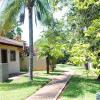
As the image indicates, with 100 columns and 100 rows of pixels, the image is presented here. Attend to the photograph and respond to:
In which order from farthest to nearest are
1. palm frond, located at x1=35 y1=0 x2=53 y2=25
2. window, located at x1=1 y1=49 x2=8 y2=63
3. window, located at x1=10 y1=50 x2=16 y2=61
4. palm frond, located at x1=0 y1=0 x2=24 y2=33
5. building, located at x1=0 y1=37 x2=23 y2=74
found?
1. window, located at x1=10 y1=50 x2=16 y2=61
2. window, located at x1=1 y1=49 x2=8 y2=63
3. building, located at x1=0 y1=37 x2=23 y2=74
4. palm frond, located at x1=35 y1=0 x2=53 y2=25
5. palm frond, located at x1=0 y1=0 x2=24 y2=33

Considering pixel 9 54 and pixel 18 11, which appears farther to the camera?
pixel 9 54

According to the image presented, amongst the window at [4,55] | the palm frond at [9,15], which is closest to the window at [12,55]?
the window at [4,55]

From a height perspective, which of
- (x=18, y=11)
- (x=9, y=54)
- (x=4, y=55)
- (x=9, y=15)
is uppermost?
(x=18, y=11)

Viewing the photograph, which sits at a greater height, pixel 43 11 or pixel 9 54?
pixel 43 11

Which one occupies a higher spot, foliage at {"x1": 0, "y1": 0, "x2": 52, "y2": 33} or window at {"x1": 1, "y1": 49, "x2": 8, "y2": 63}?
foliage at {"x1": 0, "y1": 0, "x2": 52, "y2": 33}

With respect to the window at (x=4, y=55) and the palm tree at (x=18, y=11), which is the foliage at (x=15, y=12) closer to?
the palm tree at (x=18, y=11)

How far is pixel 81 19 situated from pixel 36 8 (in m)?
11.1

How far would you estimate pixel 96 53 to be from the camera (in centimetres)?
926

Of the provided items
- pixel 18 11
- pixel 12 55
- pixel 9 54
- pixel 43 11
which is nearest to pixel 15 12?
pixel 18 11

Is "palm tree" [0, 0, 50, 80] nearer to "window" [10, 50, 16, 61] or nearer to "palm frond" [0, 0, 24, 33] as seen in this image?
"palm frond" [0, 0, 24, 33]

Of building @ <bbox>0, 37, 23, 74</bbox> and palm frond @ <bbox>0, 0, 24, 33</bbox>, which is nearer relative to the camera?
palm frond @ <bbox>0, 0, 24, 33</bbox>

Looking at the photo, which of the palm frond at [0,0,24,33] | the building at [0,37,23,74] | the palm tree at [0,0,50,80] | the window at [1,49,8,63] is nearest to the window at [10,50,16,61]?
the building at [0,37,23,74]

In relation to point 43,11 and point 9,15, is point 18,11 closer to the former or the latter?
point 9,15

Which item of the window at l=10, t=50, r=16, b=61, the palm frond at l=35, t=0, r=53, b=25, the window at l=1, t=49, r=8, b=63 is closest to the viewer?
the palm frond at l=35, t=0, r=53, b=25
